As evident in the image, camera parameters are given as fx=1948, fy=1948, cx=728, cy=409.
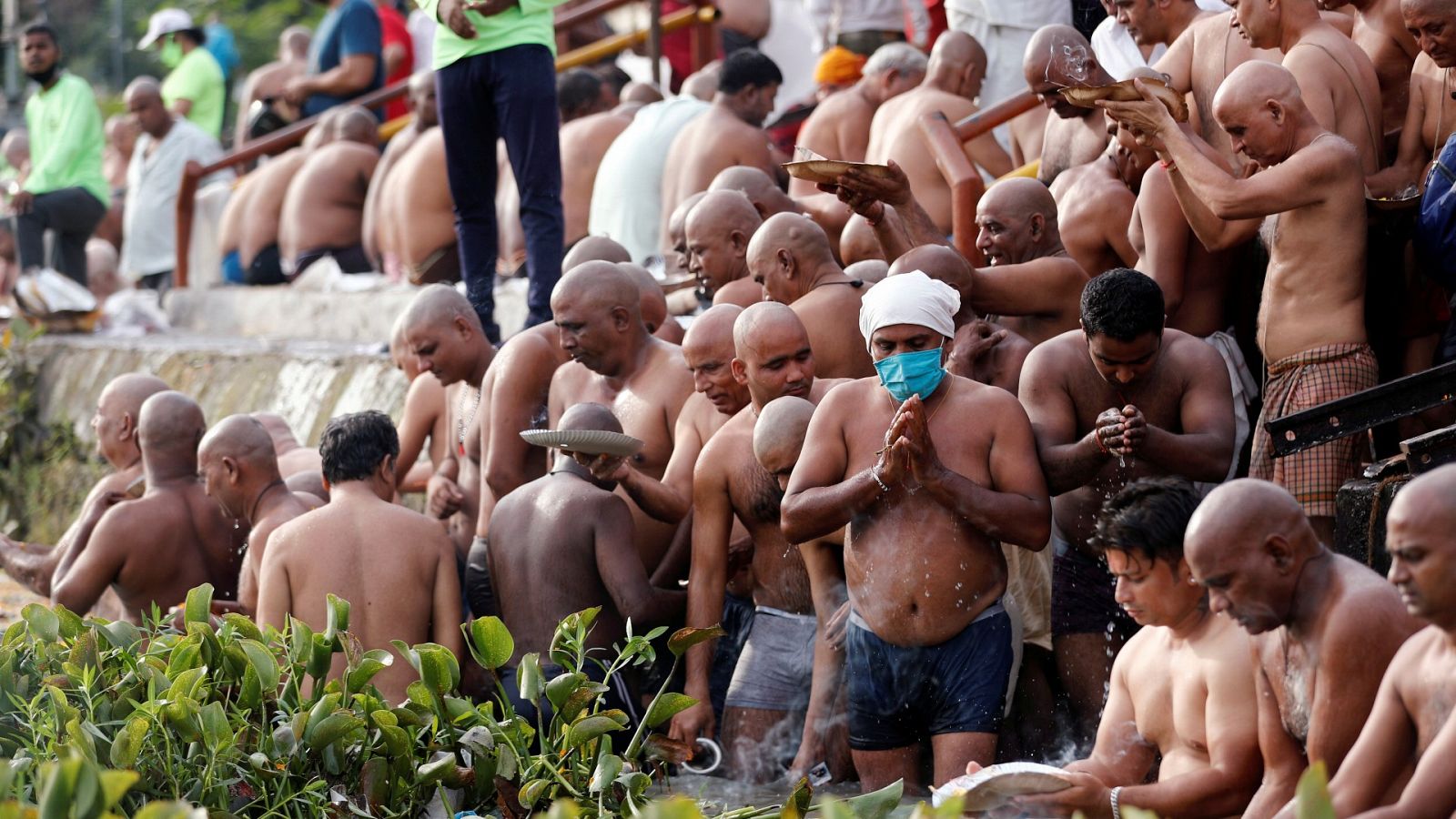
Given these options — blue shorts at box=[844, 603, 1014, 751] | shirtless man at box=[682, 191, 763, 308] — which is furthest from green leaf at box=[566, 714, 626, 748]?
shirtless man at box=[682, 191, 763, 308]

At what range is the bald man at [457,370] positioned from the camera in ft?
26.3

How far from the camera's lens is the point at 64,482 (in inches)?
534

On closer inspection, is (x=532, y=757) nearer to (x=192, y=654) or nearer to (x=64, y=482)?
(x=192, y=654)

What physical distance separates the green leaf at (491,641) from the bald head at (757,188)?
3.20 metres

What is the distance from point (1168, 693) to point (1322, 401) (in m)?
1.37

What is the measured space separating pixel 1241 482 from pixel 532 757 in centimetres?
219

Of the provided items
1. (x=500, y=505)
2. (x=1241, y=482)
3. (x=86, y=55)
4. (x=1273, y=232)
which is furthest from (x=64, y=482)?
(x=86, y=55)

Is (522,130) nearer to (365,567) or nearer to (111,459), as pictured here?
(111,459)

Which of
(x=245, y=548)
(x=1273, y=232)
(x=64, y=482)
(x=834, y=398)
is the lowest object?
(x=64, y=482)

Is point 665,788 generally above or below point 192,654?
below

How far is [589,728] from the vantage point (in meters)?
5.34

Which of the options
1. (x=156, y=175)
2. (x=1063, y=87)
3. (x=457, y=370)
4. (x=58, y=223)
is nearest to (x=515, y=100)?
(x=457, y=370)

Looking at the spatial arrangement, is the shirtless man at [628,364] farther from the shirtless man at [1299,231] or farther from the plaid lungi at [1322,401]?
→ the plaid lungi at [1322,401]

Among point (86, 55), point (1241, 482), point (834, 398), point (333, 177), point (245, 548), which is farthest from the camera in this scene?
point (86, 55)
